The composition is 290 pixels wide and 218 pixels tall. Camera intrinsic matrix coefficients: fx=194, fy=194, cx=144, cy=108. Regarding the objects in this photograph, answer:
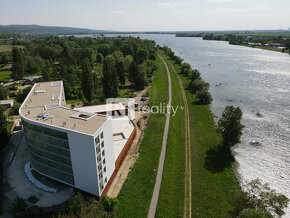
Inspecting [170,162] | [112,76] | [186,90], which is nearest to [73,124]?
[170,162]

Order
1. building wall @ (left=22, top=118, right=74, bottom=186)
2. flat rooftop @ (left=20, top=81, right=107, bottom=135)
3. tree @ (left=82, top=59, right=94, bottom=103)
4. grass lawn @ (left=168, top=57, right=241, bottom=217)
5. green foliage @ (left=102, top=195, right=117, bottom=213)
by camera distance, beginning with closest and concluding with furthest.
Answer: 1. green foliage @ (left=102, top=195, right=117, bottom=213)
2. flat rooftop @ (left=20, top=81, right=107, bottom=135)
3. building wall @ (left=22, top=118, right=74, bottom=186)
4. grass lawn @ (left=168, top=57, right=241, bottom=217)
5. tree @ (left=82, top=59, right=94, bottom=103)

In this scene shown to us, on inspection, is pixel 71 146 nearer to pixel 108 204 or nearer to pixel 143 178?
pixel 108 204

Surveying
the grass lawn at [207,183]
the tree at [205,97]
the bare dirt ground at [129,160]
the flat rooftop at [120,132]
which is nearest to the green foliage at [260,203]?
the grass lawn at [207,183]

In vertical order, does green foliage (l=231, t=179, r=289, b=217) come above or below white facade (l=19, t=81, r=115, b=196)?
below

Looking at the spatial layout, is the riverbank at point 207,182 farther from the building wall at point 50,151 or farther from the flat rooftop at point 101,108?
the flat rooftop at point 101,108

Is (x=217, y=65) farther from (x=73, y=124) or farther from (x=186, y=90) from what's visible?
(x=73, y=124)

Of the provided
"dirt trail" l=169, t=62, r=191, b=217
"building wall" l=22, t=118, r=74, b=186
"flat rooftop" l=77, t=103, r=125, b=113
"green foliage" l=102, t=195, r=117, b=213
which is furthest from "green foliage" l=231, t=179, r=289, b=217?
"flat rooftop" l=77, t=103, r=125, b=113

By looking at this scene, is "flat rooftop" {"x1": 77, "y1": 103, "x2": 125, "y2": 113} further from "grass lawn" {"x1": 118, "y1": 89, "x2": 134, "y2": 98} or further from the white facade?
"grass lawn" {"x1": 118, "y1": 89, "x2": 134, "y2": 98}
